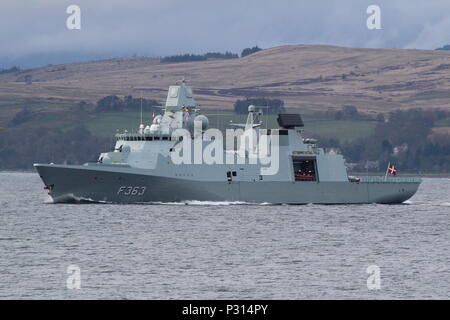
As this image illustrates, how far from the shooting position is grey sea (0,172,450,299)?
29078mm

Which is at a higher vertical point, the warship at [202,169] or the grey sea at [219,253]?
the warship at [202,169]

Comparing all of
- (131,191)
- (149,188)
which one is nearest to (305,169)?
(149,188)

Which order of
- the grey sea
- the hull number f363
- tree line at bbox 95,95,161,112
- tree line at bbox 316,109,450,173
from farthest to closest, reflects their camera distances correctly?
tree line at bbox 95,95,161,112
tree line at bbox 316,109,450,173
the hull number f363
the grey sea

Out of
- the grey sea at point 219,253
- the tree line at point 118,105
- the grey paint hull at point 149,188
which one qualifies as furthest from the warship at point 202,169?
the tree line at point 118,105

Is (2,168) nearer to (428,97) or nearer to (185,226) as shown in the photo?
(428,97)

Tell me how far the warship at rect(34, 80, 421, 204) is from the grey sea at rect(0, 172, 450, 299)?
106cm

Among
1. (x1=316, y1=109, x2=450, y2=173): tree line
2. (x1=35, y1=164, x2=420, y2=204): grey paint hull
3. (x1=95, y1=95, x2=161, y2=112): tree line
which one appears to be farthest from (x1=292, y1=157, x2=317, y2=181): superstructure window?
(x1=95, y1=95, x2=161, y2=112): tree line

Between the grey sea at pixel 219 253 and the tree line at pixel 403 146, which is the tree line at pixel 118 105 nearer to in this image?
the tree line at pixel 403 146

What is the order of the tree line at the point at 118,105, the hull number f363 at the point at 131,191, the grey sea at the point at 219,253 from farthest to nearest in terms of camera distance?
1. the tree line at the point at 118,105
2. the hull number f363 at the point at 131,191
3. the grey sea at the point at 219,253

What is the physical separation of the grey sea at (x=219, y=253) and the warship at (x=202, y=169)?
1.06 metres

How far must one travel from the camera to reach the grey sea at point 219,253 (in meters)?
29.1

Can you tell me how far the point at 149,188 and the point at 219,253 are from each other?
62.5 feet

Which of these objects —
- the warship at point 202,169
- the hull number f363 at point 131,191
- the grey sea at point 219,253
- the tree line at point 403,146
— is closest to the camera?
the grey sea at point 219,253

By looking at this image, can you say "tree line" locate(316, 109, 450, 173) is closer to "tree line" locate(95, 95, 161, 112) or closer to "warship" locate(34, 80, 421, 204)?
"tree line" locate(95, 95, 161, 112)
